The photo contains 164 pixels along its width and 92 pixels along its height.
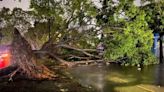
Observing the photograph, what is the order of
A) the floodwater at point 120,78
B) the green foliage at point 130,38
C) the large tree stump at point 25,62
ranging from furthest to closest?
the green foliage at point 130,38, the large tree stump at point 25,62, the floodwater at point 120,78

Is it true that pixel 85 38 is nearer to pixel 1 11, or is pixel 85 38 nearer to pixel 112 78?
pixel 112 78

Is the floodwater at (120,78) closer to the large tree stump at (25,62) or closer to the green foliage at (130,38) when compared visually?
the green foliage at (130,38)

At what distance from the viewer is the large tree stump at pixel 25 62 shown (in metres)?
8.40

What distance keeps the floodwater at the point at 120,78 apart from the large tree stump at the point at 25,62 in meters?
1.02

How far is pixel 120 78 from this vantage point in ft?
28.5

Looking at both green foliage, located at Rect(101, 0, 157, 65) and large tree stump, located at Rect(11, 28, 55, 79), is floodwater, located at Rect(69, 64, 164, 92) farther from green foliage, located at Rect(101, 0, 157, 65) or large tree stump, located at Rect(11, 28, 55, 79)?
large tree stump, located at Rect(11, 28, 55, 79)

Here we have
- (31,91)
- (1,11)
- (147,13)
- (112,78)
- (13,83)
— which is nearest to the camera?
(31,91)

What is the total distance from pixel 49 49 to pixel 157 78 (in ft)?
12.6

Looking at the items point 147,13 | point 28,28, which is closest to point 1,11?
point 28,28

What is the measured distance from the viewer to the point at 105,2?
1020cm

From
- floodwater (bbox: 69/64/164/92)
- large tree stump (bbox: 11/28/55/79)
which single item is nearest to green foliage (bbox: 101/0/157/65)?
floodwater (bbox: 69/64/164/92)

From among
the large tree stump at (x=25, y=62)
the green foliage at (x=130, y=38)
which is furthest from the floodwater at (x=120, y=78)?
the large tree stump at (x=25, y=62)

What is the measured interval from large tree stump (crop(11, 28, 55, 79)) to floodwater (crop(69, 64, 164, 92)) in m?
1.02

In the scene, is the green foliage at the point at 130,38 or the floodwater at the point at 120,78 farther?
the green foliage at the point at 130,38
